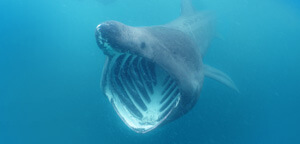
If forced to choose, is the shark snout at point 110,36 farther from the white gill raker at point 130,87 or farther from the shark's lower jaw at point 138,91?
the white gill raker at point 130,87

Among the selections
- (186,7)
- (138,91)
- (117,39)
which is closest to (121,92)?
(138,91)

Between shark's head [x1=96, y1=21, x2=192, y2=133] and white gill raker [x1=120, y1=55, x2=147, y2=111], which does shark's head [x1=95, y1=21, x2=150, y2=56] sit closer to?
shark's head [x1=96, y1=21, x2=192, y2=133]

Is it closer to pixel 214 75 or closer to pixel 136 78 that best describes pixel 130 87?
pixel 136 78

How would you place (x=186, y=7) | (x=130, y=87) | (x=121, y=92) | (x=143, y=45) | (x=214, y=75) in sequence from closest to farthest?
1. (x=143, y=45)
2. (x=121, y=92)
3. (x=130, y=87)
4. (x=214, y=75)
5. (x=186, y=7)

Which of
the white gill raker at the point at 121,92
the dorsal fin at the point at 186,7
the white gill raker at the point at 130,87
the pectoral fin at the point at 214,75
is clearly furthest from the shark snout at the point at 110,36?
the dorsal fin at the point at 186,7

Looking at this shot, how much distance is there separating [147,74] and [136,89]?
555 mm

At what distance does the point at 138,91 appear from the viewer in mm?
4234

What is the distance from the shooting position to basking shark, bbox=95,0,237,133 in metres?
2.99

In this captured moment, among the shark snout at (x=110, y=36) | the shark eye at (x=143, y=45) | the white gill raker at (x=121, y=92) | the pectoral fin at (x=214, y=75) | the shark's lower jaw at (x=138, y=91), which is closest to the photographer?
the shark snout at (x=110, y=36)

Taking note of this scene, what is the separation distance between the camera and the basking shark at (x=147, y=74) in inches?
118

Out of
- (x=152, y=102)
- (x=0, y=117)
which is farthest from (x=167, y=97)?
(x=0, y=117)

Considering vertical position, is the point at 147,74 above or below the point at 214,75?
below

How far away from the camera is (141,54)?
314cm

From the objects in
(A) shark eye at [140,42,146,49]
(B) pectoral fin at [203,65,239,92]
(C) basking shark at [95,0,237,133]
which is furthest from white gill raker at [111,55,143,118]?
(B) pectoral fin at [203,65,239,92]
